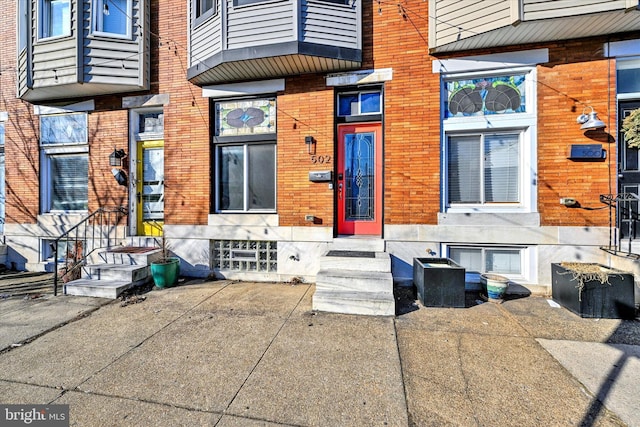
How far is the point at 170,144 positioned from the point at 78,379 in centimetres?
518

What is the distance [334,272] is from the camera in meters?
4.83

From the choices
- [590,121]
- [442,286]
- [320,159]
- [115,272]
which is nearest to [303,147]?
[320,159]

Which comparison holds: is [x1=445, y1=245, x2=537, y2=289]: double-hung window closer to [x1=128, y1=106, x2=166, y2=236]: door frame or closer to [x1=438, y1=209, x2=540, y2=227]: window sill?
[x1=438, y1=209, x2=540, y2=227]: window sill

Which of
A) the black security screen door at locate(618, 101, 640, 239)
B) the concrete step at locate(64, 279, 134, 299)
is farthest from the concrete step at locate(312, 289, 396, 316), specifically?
the black security screen door at locate(618, 101, 640, 239)

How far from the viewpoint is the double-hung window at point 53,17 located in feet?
22.6

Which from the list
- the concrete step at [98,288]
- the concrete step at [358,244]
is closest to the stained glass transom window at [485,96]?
the concrete step at [358,244]

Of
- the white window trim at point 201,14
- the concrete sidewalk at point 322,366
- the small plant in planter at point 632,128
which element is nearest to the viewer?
the concrete sidewalk at point 322,366

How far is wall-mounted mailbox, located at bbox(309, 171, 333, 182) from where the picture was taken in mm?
5816

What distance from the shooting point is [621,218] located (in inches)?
201

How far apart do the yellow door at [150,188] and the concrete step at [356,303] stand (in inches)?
194

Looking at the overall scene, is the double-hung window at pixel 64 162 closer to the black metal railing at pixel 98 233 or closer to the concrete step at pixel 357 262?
the black metal railing at pixel 98 233

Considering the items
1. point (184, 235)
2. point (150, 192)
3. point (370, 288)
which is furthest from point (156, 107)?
point (370, 288)

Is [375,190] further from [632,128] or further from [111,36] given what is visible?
[111,36]

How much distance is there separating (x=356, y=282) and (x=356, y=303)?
0.36 m
